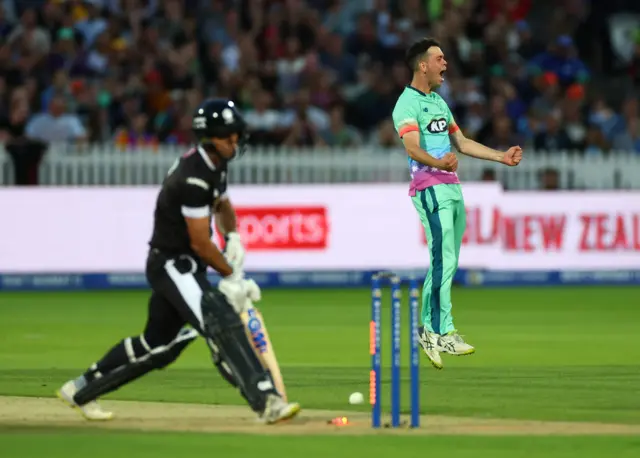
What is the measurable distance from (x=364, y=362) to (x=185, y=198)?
15.0 feet

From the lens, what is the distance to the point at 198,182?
390 inches

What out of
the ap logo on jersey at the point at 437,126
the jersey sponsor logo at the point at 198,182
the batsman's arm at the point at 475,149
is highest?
the ap logo on jersey at the point at 437,126

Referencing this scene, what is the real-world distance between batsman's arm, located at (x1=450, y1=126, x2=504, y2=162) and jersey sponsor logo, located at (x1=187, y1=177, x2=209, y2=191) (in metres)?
3.68

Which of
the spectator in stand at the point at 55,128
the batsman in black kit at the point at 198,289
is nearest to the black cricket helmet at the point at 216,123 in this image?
the batsman in black kit at the point at 198,289

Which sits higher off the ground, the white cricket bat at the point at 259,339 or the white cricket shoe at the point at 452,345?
the white cricket bat at the point at 259,339

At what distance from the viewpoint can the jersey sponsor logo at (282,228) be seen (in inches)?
891

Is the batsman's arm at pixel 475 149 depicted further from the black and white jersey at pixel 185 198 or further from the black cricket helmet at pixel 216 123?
the black and white jersey at pixel 185 198

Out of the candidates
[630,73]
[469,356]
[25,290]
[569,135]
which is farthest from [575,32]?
[469,356]

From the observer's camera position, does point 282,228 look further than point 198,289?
Yes

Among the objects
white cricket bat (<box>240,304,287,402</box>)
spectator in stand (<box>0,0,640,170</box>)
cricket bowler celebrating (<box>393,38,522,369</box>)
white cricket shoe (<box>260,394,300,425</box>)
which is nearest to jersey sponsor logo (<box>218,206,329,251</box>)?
spectator in stand (<box>0,0,640,170</box>)

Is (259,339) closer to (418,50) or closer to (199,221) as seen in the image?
(199,221)

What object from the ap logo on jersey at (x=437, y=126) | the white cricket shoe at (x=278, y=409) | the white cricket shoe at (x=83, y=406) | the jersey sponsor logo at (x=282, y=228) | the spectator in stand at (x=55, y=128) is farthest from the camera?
the spectator in stand at (x=55, y=128)

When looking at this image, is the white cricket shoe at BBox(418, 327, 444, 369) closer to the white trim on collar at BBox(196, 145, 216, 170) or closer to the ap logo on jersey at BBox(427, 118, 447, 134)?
the ap logo on jersey at BBox(427, 118, 447, 134)

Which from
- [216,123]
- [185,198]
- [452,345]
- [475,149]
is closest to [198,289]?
[185,198]
